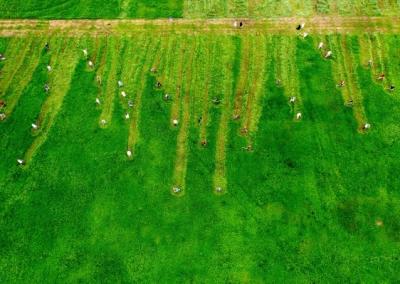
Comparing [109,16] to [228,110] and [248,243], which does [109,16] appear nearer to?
[228,110]

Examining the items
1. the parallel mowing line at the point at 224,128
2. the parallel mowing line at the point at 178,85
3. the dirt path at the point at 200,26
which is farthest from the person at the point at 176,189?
the dirt path at the point at 200,26

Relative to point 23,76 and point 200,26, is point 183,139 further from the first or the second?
point 23,76

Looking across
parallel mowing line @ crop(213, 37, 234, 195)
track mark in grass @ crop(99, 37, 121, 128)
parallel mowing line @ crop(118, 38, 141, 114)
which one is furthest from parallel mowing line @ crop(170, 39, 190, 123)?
track mark in grass @ crop(99, 37, 121, 128)

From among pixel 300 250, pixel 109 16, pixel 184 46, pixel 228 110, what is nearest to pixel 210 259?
pixel 300 250

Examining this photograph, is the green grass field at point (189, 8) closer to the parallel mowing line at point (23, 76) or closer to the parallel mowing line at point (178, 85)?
the parallel mowing line at point (23, 76)

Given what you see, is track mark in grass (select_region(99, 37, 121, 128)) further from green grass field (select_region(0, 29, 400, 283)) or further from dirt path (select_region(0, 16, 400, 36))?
dirt path (select_region(0, 16, 400, 36))

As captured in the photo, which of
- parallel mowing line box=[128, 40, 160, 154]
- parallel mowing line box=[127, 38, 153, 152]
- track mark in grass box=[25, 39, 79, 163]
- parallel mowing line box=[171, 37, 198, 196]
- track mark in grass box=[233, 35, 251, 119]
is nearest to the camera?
parallel mowing line box=[171, 37, 198, 196]
